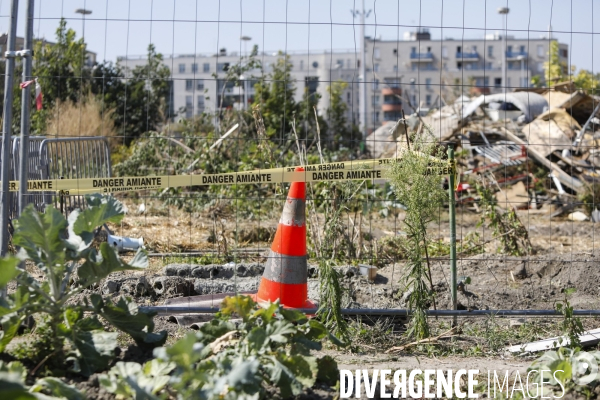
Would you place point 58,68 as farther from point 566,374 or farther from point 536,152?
point 566,374

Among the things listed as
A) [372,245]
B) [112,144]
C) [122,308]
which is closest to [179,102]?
[112,144]

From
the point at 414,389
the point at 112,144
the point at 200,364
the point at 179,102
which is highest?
the point at 179,102

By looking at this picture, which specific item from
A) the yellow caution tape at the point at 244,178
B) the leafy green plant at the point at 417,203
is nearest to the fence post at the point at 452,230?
the yellow caution tape at the point at 244,178

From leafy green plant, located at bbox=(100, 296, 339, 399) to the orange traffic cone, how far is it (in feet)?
5.37

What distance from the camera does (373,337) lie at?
5402 mm

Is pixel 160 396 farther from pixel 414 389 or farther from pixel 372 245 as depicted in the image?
pixel 372 245

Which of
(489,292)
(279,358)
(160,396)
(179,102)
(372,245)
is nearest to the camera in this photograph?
(160,396)

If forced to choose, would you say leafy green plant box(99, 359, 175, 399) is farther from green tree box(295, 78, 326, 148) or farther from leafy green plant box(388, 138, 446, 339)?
green tree box(295, 78, 326, 148)

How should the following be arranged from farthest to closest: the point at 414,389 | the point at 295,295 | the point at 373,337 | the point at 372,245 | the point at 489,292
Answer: the point at 372,245
the point at 489,292
the point at 295,295
the point at 373,337
the point at 414,389

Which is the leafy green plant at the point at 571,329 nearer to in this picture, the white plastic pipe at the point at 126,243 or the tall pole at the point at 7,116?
the tall pole at the point at 7,116

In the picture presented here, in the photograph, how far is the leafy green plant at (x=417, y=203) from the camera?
536 centimetres

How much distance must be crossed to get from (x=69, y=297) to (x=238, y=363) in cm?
120

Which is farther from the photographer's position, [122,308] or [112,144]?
[112,144]

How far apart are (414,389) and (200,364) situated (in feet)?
4.50
